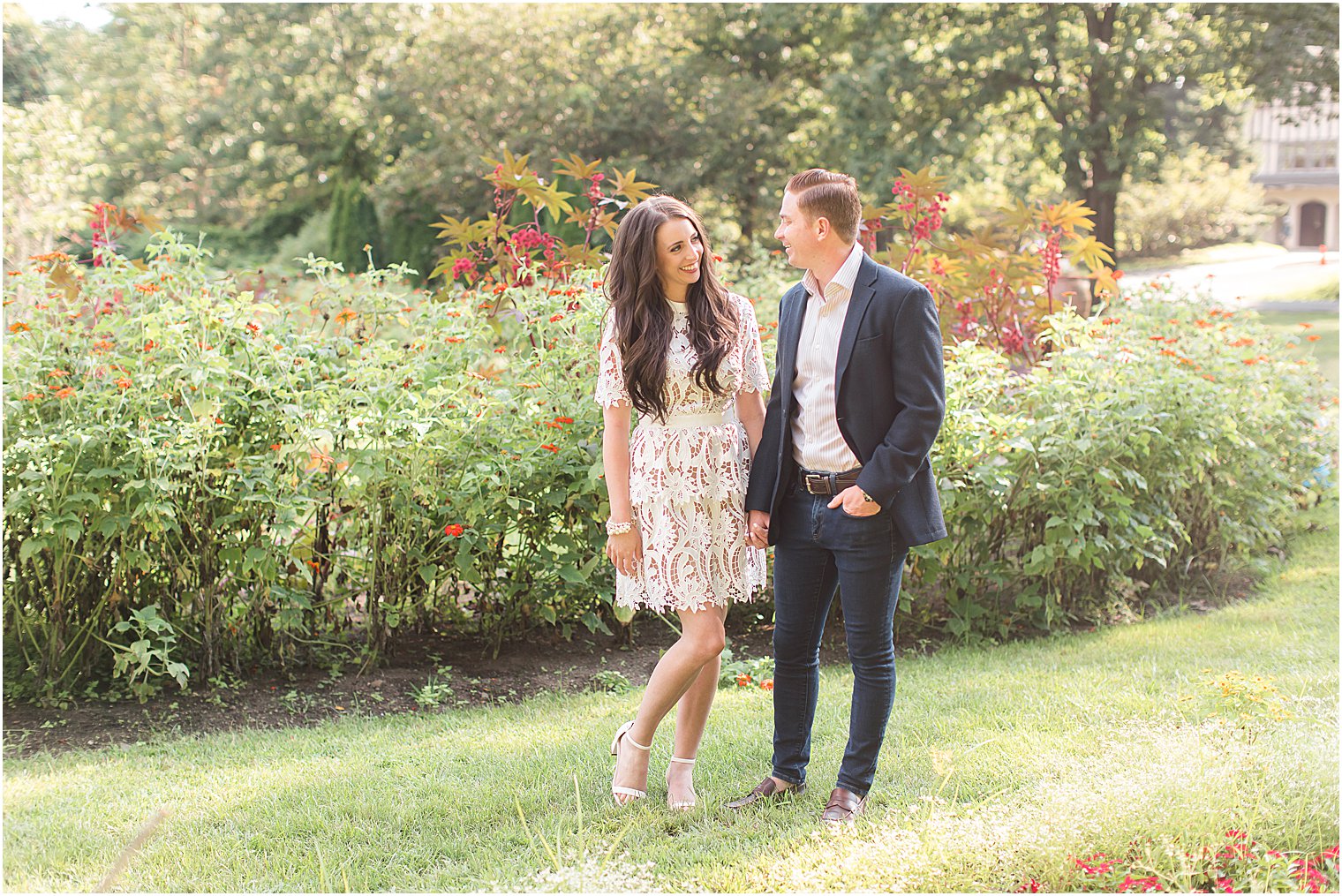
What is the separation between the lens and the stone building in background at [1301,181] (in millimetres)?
33188

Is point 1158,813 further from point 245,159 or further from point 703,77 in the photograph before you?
point 245,159

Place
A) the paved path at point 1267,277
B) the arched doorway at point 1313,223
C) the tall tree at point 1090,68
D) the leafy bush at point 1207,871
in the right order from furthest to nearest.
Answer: the arched doorway at point 1313,223, the paved path at point 1267,277, the tall tree at point 1090,68, the leafy bush at point 1207,871

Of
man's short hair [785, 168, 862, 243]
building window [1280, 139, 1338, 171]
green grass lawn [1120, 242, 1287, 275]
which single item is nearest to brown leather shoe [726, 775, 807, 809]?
man's short hair [785, 168, 862, 243]

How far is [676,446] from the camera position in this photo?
2.79 meters

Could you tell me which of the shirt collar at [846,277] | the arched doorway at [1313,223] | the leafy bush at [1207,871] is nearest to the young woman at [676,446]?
the shirt collar at [846,277]

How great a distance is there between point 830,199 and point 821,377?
432 millimetres

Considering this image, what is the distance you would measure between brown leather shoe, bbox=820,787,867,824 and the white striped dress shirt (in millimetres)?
811

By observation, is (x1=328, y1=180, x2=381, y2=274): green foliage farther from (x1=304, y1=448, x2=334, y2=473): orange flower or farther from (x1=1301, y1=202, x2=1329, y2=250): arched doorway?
(x1=1301, y1=202, x2=1329, y2=250): arched doorway

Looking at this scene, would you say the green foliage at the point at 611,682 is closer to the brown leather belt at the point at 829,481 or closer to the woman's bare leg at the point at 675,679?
the woman's bare leg at the point at 675,679

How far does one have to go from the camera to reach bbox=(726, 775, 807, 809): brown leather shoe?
287cm

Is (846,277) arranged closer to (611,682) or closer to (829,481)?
(829,481)

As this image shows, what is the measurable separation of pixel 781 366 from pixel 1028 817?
4.01ft

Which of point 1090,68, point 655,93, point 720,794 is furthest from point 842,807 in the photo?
point 655,93

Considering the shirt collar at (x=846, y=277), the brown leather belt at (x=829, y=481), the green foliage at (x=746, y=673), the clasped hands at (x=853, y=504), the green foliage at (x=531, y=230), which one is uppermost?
the green foliage at (x=531, y=230)
